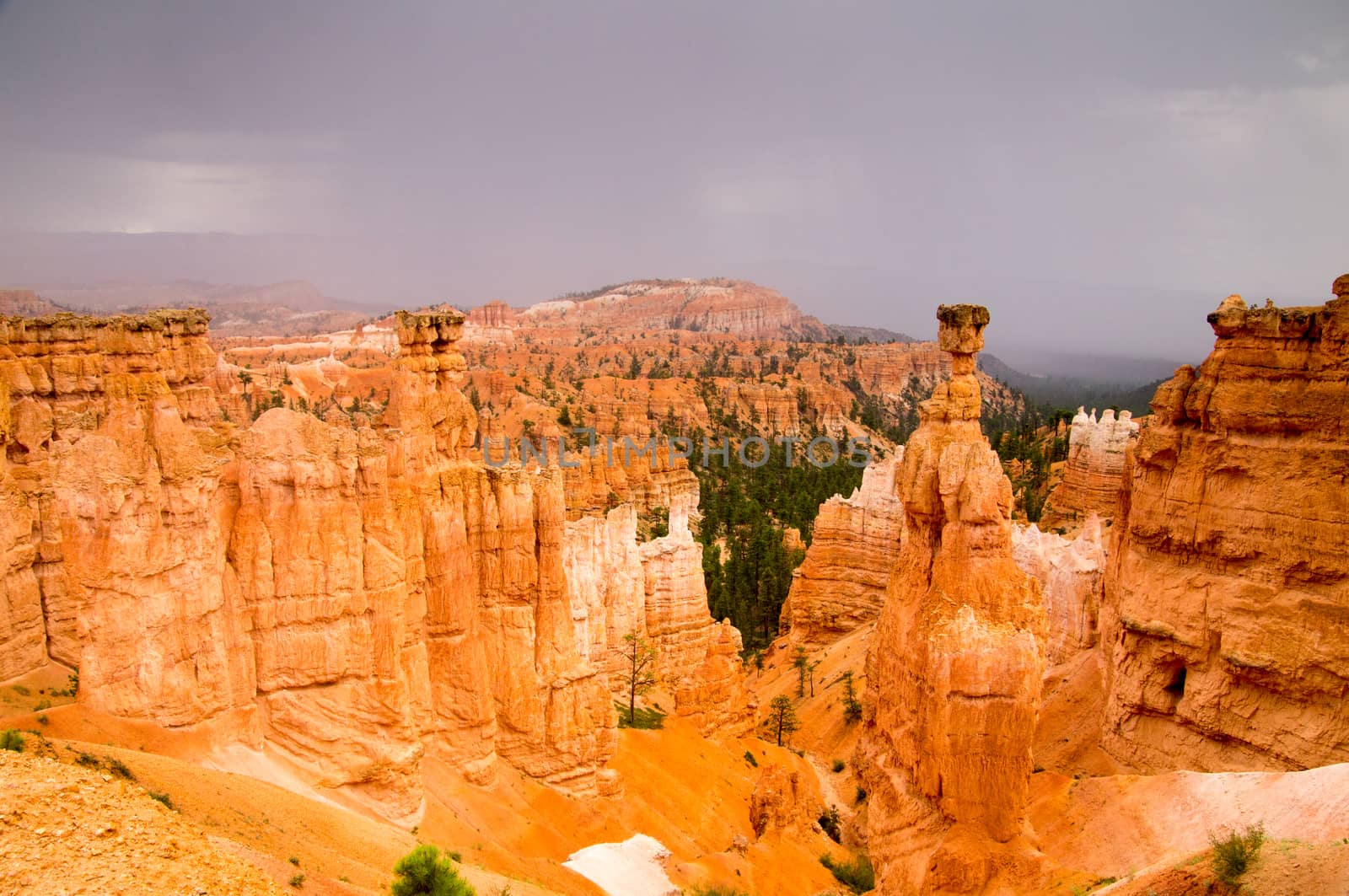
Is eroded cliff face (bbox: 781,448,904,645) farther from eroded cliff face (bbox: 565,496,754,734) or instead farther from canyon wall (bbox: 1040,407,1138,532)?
canyon wall (bbox: 1040,407,1138,532)

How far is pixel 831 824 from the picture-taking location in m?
23.0

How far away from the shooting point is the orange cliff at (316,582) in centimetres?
1313

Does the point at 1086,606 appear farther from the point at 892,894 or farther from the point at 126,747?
the point at 126,747

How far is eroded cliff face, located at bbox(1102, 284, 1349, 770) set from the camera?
53.0ft

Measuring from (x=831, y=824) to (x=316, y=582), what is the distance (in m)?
15.0

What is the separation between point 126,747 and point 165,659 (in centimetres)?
131

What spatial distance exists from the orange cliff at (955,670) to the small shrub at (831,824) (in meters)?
4.44

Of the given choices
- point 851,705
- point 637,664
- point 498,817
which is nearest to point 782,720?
point 851,705

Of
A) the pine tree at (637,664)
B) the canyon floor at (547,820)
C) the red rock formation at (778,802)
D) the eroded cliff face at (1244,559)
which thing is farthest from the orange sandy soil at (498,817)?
the eroded cliff face at (1244,559)

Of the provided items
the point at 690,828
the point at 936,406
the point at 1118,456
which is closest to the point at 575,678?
the point at 690,828

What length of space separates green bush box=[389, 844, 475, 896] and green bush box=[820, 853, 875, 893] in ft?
37.7

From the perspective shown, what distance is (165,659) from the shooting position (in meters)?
13.3

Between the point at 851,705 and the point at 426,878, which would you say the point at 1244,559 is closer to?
the point at 851,705

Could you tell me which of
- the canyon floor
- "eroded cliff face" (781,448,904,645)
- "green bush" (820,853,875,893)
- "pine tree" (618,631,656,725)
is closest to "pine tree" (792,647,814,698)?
"eroded cliff face" (781,448,904,645)
